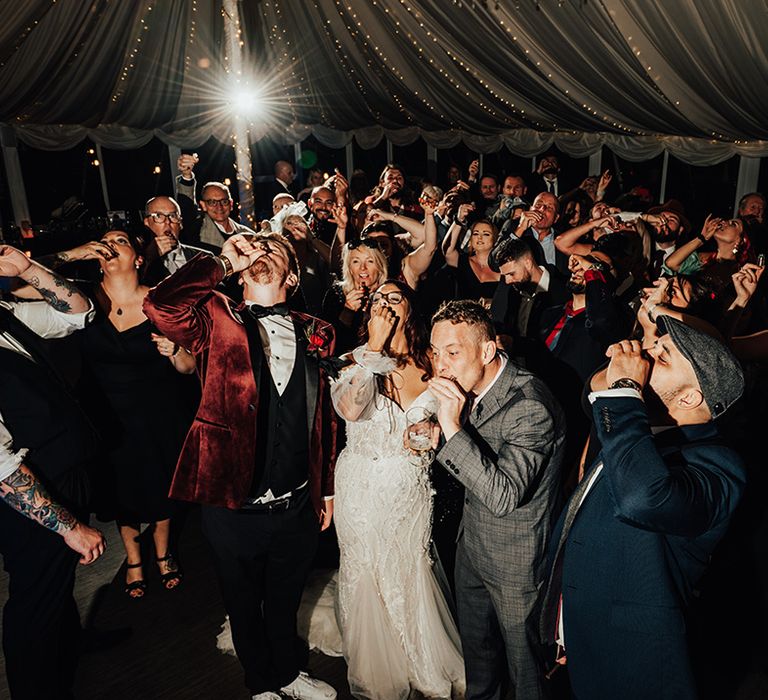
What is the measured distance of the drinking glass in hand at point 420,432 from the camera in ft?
6.21

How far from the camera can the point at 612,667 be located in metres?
1.62

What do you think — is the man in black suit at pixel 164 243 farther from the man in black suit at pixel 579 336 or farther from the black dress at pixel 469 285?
the man in black suit at pixel 579 336

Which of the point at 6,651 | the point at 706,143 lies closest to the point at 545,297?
the point at 6,651

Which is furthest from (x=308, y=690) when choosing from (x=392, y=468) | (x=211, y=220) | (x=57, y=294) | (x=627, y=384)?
(x=211, y=220)

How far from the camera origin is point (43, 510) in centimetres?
193

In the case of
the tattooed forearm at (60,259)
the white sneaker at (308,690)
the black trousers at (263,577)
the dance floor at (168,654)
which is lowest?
the white sneaker at (308,690)

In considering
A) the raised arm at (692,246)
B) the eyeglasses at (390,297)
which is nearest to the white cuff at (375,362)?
the eyeglasses at (390,297)

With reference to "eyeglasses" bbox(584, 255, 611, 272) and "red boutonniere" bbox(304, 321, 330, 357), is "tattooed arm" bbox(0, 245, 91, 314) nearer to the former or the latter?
"red boutonniere" bbox(304, 321, 330, 357)

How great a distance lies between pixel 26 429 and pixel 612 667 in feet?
6.64

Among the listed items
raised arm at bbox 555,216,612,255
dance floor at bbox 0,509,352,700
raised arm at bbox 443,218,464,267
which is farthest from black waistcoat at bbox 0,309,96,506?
raised arm at bbox 555,216,612,255

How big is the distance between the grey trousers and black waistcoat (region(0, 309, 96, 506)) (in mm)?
1474

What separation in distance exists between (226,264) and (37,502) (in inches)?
39.8

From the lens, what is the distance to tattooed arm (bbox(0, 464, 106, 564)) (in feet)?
6.18

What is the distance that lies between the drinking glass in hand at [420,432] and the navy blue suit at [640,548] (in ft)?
1.69
